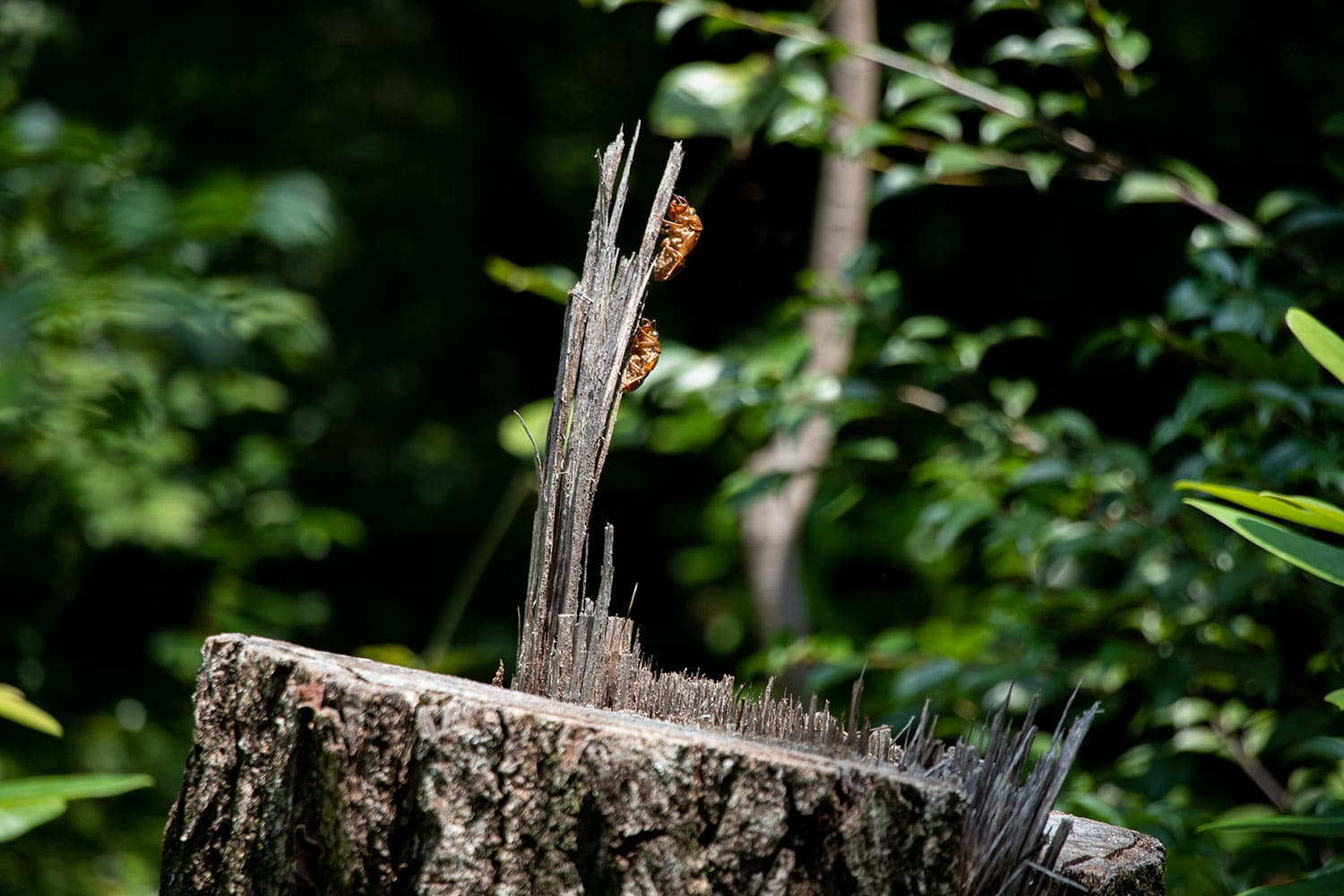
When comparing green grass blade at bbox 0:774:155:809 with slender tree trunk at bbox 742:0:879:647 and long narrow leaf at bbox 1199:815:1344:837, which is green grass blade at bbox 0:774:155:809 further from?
slender tree trunk at bbox 742:0:879:647

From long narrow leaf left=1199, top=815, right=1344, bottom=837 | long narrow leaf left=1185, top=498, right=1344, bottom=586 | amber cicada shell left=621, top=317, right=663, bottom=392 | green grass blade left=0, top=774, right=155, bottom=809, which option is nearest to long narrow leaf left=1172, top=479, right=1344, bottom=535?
long narrow leaf left=1185, top=498, right=1344, bottom=586

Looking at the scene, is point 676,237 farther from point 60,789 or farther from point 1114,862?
point 60,789

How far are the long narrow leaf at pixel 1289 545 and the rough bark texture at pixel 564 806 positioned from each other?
33cm

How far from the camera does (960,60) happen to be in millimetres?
2834

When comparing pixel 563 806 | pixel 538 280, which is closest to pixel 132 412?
pixel 538 280

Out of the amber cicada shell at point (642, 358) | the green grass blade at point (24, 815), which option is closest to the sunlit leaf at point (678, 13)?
the amber cicada shell at point (642, 358)

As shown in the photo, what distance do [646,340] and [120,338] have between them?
294 centimetres

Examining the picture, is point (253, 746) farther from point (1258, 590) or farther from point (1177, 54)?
point (1177, 54)

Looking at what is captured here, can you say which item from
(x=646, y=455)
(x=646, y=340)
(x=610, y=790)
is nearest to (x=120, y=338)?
(x=646, y=455)

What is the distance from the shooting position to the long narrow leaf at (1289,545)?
102cm

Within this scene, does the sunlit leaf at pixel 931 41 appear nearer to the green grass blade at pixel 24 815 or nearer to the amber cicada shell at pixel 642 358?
the amber cicada shell at pixel 642 358

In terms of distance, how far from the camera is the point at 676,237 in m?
1.28

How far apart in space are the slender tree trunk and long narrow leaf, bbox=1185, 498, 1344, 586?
1168mm

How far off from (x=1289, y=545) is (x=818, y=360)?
1503 millimetres
